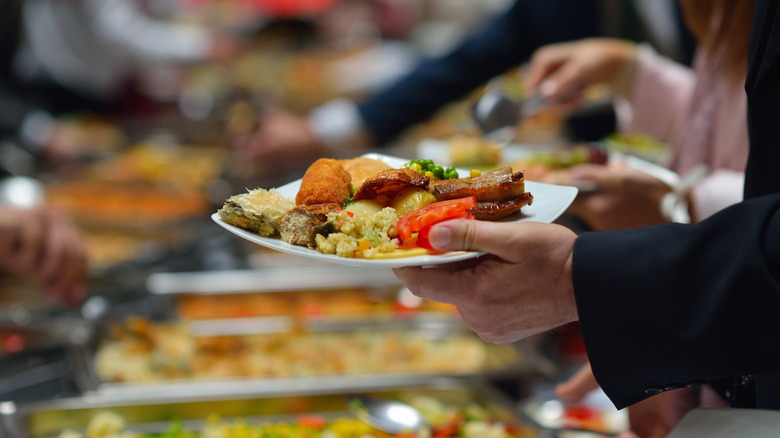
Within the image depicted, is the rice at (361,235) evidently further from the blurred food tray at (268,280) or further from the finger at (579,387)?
the blurred food tray at (268,280)

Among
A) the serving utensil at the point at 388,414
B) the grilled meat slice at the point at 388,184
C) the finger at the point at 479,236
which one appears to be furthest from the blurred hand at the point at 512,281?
the serving utensil at the point at 388,414

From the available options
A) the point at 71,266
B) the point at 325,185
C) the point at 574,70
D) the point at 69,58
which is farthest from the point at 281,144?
the point at 69,58

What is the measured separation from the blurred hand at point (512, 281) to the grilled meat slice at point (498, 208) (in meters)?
0.06

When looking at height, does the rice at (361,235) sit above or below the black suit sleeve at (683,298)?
above

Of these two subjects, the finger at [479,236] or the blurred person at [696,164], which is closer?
the finger at [479,236]

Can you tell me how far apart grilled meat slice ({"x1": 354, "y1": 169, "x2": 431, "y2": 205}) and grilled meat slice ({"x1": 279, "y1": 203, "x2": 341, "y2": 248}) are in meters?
0.06

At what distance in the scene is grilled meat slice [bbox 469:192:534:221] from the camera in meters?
1.06

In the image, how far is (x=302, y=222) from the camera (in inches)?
41.2

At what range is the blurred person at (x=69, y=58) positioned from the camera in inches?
185

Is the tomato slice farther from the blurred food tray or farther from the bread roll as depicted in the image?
the blurred food tray

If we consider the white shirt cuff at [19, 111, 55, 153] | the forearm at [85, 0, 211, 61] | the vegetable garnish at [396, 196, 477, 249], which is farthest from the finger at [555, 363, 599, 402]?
the forearm at [85, 0, 211, 61]

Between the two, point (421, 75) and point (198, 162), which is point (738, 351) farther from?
point (198, 162)

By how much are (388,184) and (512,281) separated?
0.78 feet

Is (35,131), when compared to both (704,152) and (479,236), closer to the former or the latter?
(704,152)
